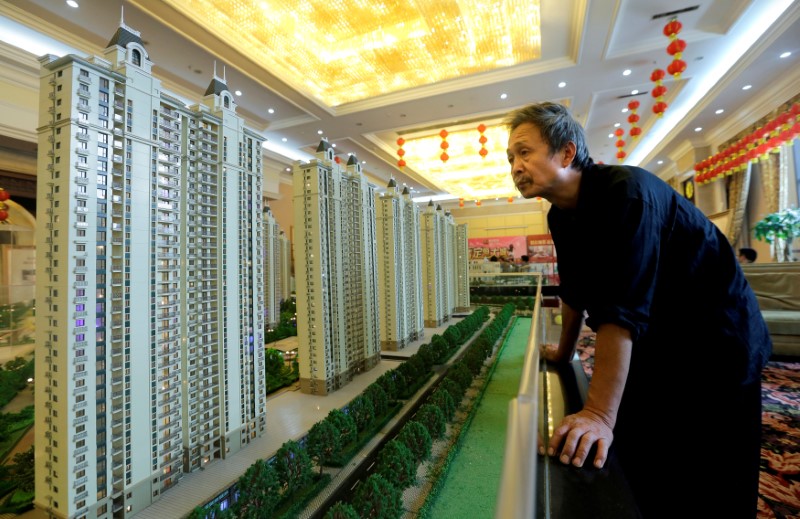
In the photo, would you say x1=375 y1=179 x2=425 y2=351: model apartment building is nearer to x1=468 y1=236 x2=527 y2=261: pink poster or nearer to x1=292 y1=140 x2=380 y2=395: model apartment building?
x1=292 y1=140 x2=380 y2=395: model apartment building

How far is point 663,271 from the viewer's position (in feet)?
3.42

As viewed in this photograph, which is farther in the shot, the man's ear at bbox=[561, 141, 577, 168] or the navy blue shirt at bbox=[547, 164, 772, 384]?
the man's ear at bbox=[561, 141, 577, 168]

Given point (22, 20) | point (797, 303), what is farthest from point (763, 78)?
point (22, 20)

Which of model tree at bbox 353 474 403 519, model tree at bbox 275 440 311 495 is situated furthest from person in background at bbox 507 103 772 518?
model tree at bbox 275 440 311 495

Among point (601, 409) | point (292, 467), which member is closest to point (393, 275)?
point (292, 467)

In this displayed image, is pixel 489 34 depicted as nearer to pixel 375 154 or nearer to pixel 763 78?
pixel 763 78

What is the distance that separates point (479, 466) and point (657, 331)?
1.76 meters

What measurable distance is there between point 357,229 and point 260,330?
1.99m

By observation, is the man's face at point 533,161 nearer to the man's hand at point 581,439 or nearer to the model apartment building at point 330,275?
the man's hand at point 581,439

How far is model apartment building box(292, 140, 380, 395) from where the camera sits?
3.64m

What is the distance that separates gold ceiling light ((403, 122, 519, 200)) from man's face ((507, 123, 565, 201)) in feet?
30.3

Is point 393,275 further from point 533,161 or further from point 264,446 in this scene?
point 533,161

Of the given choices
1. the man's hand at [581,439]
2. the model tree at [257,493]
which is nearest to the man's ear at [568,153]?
the man's hand at [581,439]

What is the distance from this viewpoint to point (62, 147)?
1734 millimetres
